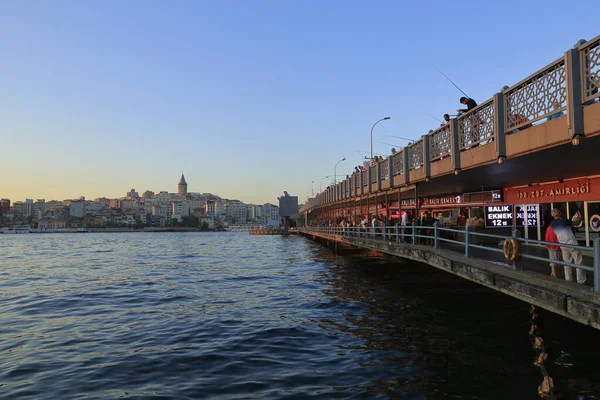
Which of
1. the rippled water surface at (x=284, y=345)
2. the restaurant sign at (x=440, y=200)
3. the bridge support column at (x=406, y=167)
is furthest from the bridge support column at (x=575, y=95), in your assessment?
the restaurant sign at (x=440, y=200)

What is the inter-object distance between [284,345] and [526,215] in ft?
48.4

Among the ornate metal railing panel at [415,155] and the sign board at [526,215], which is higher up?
the ornate metal railing panel at [415,155]

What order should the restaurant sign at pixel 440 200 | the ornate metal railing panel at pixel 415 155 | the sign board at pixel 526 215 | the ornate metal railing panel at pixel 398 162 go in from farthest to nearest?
the restaurant sign at pixel 440 200 → the ornate metal railing panel at pixel 398 162 → the sign board at pixel 526 215 → the ornate metal railing panel at pixel 415 155

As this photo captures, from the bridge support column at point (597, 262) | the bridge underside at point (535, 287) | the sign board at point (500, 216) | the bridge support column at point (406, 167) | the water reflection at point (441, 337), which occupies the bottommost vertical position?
the water reflection at point (441, 337)

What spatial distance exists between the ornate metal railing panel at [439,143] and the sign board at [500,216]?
600cm

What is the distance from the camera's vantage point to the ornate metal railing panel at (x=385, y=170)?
23438 millimetres

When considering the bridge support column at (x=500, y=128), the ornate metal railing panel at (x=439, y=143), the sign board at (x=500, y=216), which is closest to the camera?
the bridge support column at (x=500, y=128)

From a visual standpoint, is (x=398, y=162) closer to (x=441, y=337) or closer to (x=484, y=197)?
(x=484, y=197)

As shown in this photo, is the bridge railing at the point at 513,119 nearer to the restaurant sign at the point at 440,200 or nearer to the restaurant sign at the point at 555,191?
the restaurant sign at the point at 555,191

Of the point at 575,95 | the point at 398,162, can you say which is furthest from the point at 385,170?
the point at 575,95

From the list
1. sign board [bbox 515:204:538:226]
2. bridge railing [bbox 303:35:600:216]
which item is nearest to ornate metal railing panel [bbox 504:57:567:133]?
bridge railing [bbox 303:35:600:216]

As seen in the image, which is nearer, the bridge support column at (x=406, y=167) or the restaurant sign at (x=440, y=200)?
the bridge support column at (x=406, y=167)

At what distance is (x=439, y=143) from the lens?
54.2 feet

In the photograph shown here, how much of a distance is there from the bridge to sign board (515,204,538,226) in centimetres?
4
